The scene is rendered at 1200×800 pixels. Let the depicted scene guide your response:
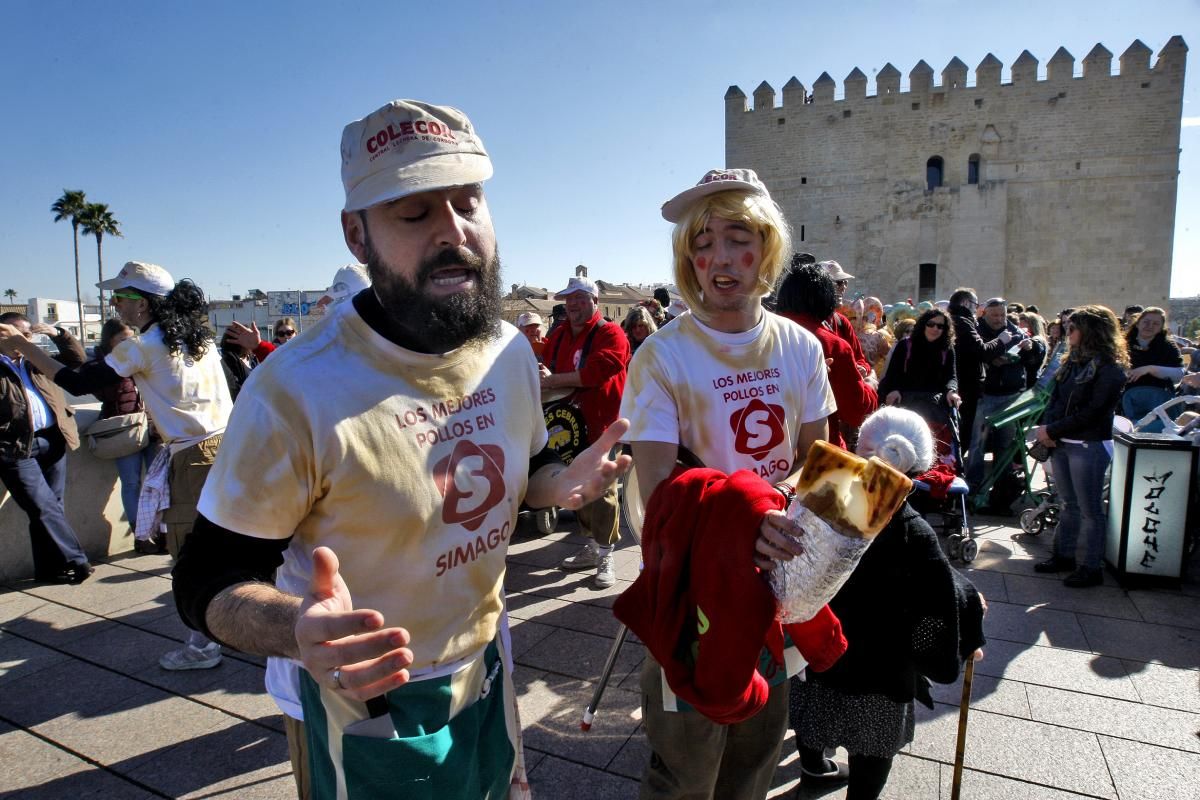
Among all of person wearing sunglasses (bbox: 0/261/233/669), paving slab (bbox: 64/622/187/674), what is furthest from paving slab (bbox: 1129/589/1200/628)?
paving slab (bbox: 64/622/187/674)

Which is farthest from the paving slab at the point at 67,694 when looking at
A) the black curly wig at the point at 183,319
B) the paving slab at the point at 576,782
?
the paving slab at the point at 576,782

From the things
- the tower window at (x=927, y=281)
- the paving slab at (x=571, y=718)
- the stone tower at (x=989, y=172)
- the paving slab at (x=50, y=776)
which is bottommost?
the paving slab at (x=50, y=776)

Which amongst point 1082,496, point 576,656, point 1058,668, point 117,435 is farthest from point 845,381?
point 117,435

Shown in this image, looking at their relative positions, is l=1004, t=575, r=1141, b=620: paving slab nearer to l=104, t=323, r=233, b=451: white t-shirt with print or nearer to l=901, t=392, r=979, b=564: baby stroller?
l=901, t=392, r=979, b=564: baby stroller

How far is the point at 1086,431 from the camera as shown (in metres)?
4.54

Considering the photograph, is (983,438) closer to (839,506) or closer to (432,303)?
(839,506)

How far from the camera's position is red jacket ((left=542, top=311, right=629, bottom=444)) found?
4.61 metres

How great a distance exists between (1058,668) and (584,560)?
2.82 metres

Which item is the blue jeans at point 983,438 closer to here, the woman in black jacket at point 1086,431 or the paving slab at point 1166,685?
the woman in black jacket at point 1086,431

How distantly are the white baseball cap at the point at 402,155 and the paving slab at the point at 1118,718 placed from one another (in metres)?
3.27

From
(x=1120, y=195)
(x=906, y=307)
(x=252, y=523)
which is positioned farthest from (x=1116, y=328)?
(x=1120, y=195)

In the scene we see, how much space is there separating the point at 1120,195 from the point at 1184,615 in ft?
109

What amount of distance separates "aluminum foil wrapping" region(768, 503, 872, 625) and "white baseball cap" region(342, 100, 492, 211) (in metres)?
0.90

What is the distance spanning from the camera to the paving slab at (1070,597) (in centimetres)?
404
